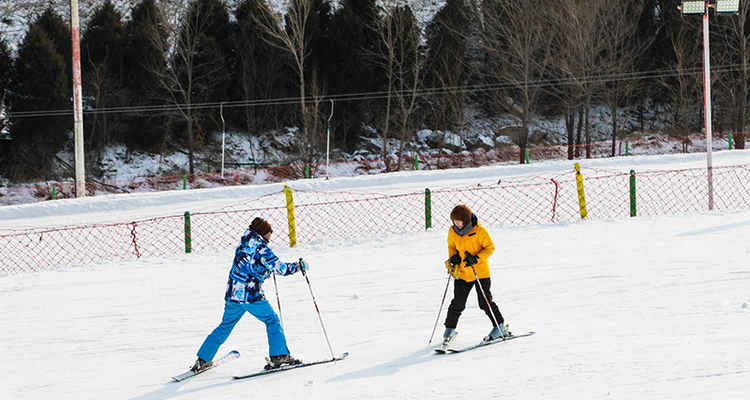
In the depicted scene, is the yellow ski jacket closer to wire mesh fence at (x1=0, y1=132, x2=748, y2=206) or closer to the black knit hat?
the black knit hat

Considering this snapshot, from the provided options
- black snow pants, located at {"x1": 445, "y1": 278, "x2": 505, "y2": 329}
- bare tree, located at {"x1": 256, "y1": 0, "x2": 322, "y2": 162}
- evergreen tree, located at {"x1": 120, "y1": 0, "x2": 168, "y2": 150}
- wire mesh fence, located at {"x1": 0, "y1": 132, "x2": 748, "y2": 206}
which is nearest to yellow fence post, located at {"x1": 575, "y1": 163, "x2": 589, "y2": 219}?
black snow pants, located at {"x1": 445, "y1": 278, "x2": 505, "y2": 329}

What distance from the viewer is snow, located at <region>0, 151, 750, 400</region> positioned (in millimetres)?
5871

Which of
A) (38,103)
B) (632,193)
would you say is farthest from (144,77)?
(632,193)

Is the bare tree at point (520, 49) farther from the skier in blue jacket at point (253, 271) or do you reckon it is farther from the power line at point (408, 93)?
the skier in blue jacket at point (253, 271)

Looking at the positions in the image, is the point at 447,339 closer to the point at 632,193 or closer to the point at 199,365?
the point at 199,365

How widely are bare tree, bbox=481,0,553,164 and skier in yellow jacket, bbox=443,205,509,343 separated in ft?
79.1

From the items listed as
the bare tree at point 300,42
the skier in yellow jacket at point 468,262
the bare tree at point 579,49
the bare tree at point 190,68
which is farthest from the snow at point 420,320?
the bare tree at point 190,68

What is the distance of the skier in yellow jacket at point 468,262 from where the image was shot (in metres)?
6.46

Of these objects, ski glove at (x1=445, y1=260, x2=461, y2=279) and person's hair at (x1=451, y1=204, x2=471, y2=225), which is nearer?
person's hair at (x1=451, y1=204, x2=471, y2=225)

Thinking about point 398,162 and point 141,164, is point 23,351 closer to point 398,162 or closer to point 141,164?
point 398,162

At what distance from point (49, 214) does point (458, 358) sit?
14979mm

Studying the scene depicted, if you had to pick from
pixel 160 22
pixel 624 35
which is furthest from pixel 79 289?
pixel 624 35

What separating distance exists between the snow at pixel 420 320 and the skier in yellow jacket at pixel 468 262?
0.27 meters

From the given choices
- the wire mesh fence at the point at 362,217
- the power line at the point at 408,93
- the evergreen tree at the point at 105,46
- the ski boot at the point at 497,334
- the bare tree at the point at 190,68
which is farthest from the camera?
the evergreen tree at the point at 105,46
